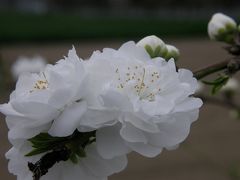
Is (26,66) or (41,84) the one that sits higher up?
(41,84)

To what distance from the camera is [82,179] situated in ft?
2.27

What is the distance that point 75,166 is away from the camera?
685mm

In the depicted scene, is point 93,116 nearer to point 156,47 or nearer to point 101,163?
point 101,163

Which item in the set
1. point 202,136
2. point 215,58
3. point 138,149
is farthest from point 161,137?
point 215,58

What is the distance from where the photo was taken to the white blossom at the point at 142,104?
0.64 metres

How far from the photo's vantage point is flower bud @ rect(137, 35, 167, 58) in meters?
0.81

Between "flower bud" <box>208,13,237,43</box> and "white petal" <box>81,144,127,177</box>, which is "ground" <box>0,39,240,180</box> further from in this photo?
"white petal" <box>81,144,127,177</box>

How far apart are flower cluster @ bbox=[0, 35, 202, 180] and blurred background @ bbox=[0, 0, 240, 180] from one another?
1.29 meters

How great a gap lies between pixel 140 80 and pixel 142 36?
37.5 ft

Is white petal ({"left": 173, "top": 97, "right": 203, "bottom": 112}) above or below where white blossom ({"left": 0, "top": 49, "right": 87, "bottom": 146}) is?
below

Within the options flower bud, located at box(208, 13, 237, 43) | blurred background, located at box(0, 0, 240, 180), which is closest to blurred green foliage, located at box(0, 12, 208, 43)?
blurred background, located at box(0, 0, 240, 180)

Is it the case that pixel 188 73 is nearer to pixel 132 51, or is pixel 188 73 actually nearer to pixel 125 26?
pixel 132 51

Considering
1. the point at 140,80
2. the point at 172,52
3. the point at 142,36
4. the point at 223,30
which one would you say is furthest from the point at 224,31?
the point at 142,36

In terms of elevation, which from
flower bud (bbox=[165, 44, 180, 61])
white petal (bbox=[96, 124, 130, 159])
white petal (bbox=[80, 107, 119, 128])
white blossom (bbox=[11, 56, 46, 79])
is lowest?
white blossom (bbox=[11, 56, 46, 79])
